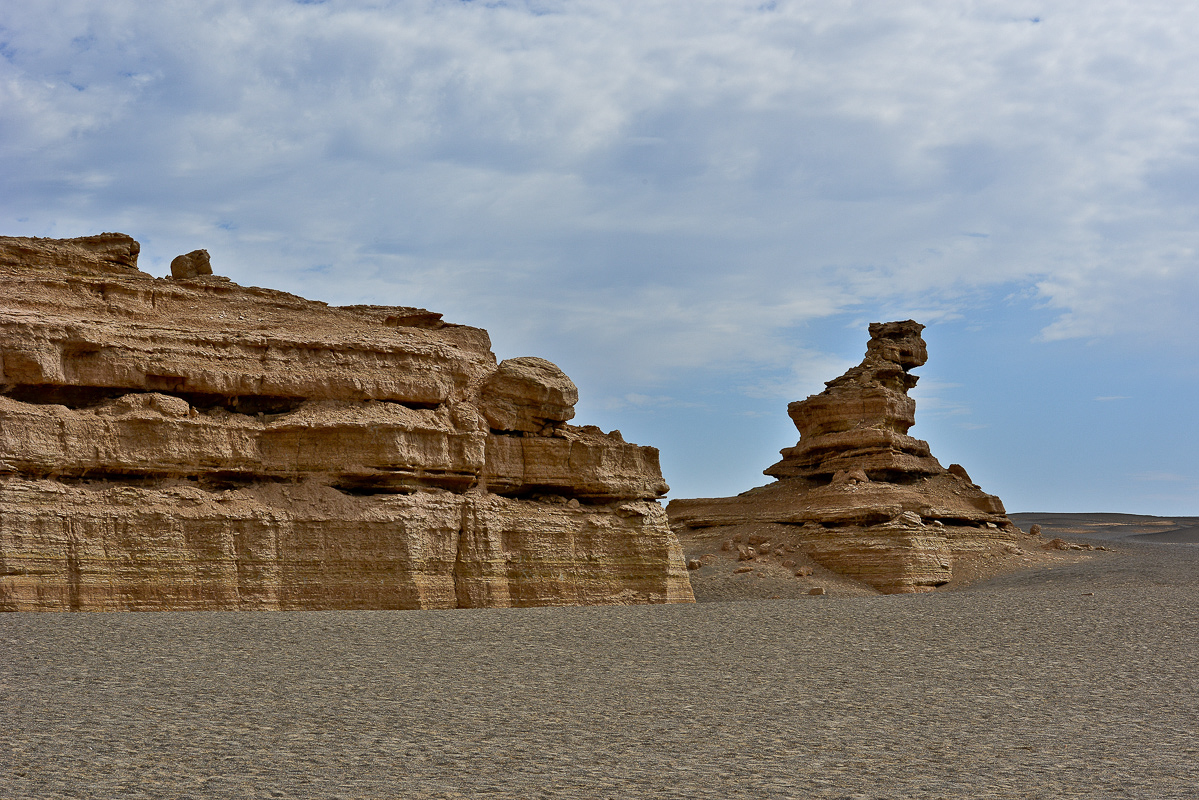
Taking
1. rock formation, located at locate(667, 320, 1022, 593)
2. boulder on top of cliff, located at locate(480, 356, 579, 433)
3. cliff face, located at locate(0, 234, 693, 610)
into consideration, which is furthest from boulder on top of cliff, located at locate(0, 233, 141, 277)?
rock formation, located at locate(667, 320, 1022, 593)

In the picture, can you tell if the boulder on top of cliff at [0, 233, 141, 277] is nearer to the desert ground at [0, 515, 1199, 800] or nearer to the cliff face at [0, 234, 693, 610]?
the cliff face at [0, 234, 693, 610]

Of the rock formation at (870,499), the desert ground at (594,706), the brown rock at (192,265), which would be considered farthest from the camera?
the rock formation at (870,499)

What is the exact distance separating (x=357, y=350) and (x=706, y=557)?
1400 cm

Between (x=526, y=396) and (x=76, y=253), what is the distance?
8659 millimetres

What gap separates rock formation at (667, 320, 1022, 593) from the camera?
95.0 ft

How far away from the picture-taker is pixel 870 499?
100ft

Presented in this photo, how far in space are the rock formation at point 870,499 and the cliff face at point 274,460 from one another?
870 centimetres

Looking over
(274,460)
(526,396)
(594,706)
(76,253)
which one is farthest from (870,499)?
(594,706)

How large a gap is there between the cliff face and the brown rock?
76 millimetres

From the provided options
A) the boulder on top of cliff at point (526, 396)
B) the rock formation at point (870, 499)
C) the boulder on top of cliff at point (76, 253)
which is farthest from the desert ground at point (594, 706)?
the rock formation at point (870, 499)

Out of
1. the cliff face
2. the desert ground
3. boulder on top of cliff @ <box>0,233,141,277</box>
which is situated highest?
boulder on top of cliff @ <box>0,233,141,277</box>

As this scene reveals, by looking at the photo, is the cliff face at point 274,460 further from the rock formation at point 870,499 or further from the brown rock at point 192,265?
the rock formation at point 870,499

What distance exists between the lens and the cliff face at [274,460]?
16.8 metres

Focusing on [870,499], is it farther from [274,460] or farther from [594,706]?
[594,706]
